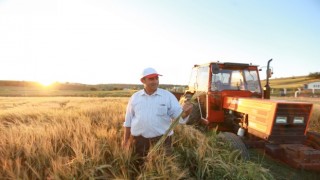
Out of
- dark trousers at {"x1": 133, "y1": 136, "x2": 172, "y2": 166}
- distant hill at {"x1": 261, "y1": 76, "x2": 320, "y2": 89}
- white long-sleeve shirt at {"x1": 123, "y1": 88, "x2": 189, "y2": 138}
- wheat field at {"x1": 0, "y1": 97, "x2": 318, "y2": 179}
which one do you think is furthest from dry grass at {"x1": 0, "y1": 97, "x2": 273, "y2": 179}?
distant hill at {"x1": 261, "y1": 76, "x2": 320, "y2": 89}

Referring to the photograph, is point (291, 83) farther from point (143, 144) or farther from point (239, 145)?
point (143, 144)

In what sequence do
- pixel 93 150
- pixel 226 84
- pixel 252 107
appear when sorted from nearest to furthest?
1. pixel 93 150
2. pixel 252 107
3. pixel 226 84

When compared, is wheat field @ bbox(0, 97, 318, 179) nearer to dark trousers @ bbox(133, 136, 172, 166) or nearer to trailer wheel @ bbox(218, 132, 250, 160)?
dark trousers @ bbox(133, 136, 172, 166)

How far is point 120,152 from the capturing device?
3535mm

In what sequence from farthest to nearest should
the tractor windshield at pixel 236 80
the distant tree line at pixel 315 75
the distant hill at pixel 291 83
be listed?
the distant tree line at pixel 315 75 < the distant hill at pixel 291 83 < the tractor windshield at pixel 236 80

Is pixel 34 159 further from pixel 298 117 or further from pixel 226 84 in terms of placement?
pixel 226 84

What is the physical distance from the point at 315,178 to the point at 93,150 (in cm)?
405

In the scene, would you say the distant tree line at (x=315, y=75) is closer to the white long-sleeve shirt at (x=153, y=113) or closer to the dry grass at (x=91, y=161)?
the dry grass at (x=91, y=161)

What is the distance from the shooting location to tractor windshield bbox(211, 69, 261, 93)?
758 centimetres

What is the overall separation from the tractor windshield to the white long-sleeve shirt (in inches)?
148

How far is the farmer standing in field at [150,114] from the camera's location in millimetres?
3838

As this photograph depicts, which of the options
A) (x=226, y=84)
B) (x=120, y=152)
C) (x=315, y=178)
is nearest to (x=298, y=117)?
(x=315, y=178)

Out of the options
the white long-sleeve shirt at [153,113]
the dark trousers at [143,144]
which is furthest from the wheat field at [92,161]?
the white long-sleeve shirt at [153,113]

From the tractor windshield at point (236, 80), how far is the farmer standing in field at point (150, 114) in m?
3.78
